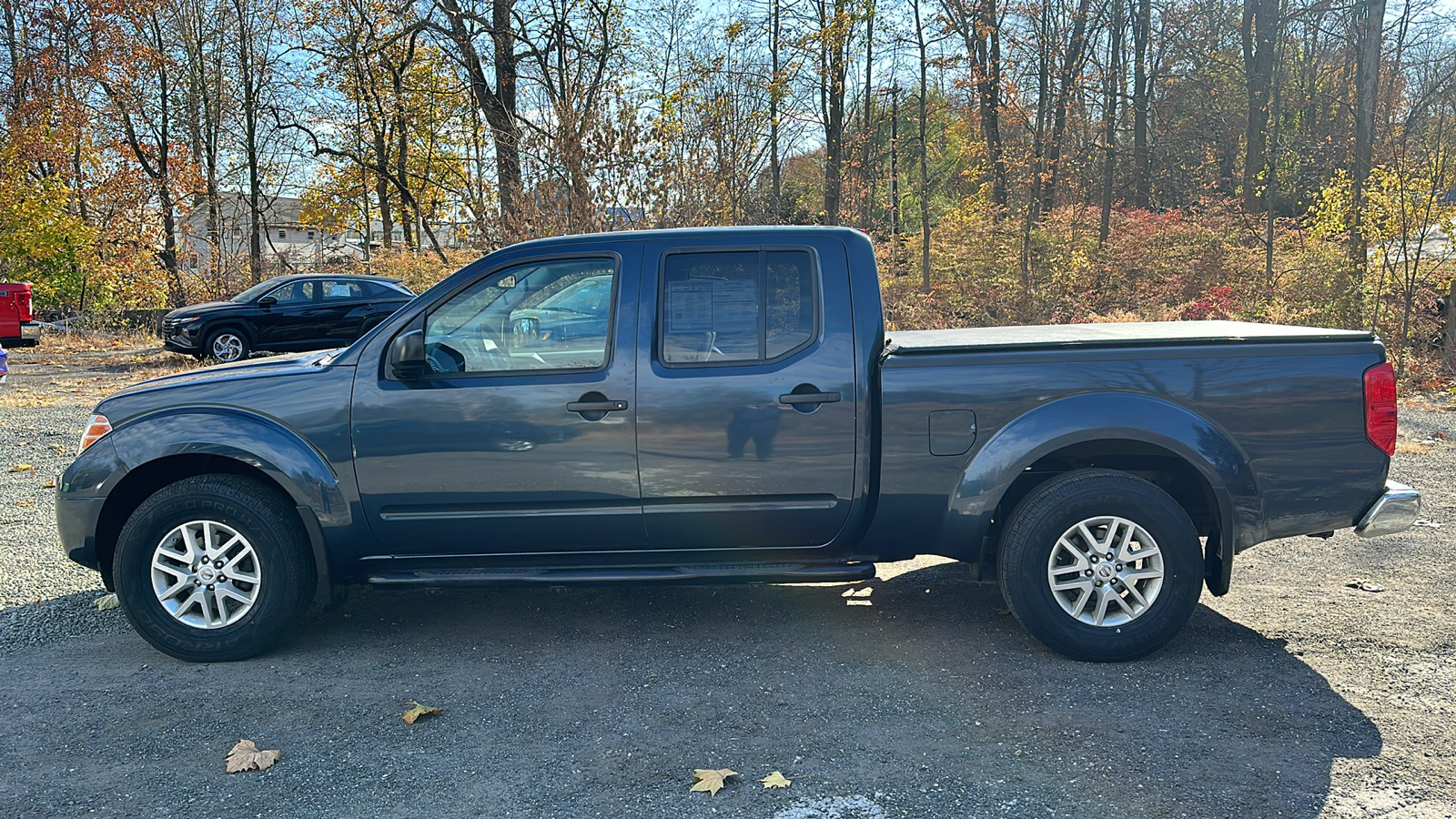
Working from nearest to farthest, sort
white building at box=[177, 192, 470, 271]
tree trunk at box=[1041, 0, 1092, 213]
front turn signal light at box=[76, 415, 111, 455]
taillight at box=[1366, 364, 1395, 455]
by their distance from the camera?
taillight at box=[1366, 364, 1395, 455] → front turn signal light at box=[76, 415, 111, 455] → tree trunk at box=[1041, 0, 1092, 213] → white building at box=[177, 192, 470, 271]

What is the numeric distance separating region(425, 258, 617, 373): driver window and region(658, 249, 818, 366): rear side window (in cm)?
30

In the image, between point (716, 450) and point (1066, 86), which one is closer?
point (716, 450)

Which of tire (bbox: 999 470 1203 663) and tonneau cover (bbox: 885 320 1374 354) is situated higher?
tonneau cover (bbox: 885 320 1374 354)

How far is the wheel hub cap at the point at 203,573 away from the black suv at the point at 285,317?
42.6ft

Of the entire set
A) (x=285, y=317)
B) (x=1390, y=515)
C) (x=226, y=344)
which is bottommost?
(x=1390, y=515)

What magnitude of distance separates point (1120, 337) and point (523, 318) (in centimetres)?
269

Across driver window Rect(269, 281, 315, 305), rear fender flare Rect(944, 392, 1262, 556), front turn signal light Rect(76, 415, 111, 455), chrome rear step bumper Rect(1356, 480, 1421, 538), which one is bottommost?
chrome rear step bumper Rect(1356, 480, 1421, 538)

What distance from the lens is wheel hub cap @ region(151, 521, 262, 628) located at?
459 centimetres

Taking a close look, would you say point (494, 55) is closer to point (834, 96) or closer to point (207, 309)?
point (834, 96)

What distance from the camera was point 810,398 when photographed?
4453mm

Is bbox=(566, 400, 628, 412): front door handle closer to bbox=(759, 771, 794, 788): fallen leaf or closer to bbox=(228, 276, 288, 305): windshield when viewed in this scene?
bbox=(759, 771, 794, 788): fallen leaf

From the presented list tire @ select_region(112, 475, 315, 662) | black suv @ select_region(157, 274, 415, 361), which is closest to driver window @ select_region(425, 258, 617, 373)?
tire @ select_region(112, 475, 315, 662)

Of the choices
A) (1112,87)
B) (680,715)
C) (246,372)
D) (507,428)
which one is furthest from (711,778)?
(1112,87)

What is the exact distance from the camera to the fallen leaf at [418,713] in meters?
4.01
